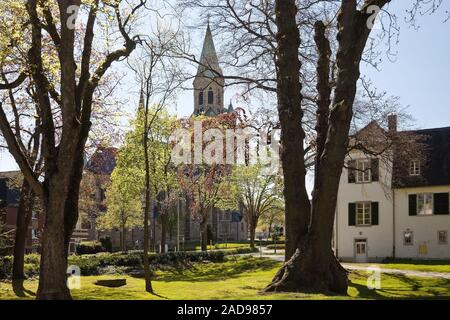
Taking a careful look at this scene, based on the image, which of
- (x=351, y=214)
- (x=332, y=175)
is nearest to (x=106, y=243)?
(x=351, y=214)

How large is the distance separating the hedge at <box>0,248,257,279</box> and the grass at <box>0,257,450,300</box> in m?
1.28

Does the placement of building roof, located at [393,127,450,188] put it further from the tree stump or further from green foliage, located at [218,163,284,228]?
the tree stump

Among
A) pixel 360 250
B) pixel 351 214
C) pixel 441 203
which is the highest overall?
pixel 441 203

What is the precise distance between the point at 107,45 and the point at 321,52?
610 centimetres

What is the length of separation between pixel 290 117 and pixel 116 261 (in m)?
21.9

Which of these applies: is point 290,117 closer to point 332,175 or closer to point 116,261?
point 332,175

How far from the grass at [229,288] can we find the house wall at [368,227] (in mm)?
6425

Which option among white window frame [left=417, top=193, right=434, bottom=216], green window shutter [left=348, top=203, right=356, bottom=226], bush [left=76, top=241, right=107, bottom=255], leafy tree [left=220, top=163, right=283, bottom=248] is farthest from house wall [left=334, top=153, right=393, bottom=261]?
bush [left=76, top=241, right=107, bottom=255]

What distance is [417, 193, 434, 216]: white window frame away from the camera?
133ft

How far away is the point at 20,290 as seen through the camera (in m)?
20.7

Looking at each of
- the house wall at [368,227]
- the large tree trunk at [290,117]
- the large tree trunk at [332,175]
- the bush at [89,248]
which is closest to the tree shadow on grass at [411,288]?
the large tree trunk at [290,117]
